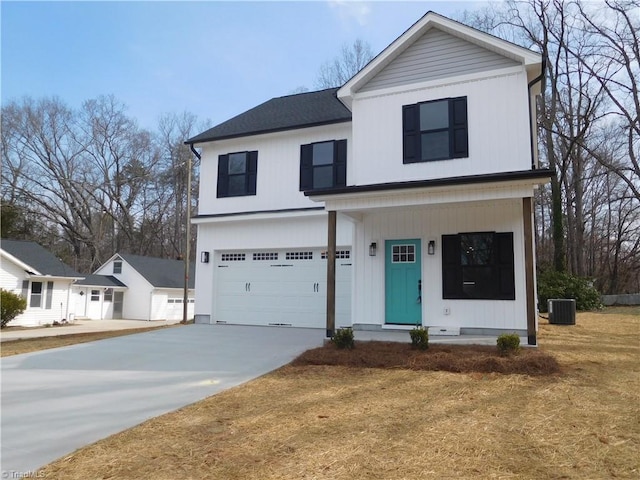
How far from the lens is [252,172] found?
1417 centimetres

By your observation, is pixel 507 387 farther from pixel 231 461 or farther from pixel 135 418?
pixel 135 418

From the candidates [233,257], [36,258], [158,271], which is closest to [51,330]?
[36,258]

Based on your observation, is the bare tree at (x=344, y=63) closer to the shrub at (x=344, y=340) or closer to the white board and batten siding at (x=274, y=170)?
the white board and batten siding at (x=274, y=170)

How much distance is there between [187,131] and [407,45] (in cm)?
3284

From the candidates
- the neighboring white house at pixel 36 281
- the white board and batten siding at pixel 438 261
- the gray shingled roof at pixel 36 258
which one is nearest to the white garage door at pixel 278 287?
the white board and batten siding at pixel 438 261

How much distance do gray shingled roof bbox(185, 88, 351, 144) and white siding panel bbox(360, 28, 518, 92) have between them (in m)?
2.21

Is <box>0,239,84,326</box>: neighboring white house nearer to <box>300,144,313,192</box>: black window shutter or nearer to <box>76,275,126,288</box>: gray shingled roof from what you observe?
<box>76,275,126,288</box>: gray shingled roof

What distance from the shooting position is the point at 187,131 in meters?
40.2

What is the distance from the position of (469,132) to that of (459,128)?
0.81 ft

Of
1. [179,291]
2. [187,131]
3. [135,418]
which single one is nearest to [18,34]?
[135,418]

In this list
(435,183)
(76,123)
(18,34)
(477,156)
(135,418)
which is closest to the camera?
(135,418)

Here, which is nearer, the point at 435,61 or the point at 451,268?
the point at 451,268

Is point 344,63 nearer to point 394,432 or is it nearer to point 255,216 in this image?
point 255,216

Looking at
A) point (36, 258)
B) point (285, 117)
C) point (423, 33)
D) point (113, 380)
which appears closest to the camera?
point (113, 380)
